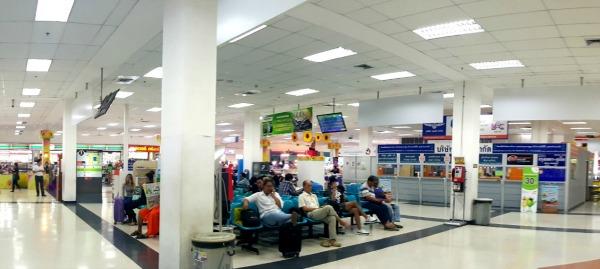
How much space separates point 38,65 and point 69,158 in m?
5.67

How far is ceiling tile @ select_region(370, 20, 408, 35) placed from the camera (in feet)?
20.5

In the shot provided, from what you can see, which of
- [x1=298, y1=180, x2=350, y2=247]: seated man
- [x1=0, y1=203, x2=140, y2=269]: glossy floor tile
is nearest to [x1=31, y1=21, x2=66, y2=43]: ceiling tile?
[x1=0, y1=203, x2=140, y2=269]: glossy floor tile

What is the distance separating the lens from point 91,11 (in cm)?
585

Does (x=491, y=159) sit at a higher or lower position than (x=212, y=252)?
higher

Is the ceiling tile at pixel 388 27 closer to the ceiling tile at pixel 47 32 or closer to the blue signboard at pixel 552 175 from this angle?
the ceiling tile at pixel 47 32

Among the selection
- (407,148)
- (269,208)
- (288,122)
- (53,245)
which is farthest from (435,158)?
(53,245)

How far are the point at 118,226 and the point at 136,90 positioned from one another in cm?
521

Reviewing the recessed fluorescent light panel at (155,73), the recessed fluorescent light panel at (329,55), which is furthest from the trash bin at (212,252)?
the recessed fluorescent light panel at (155,73)

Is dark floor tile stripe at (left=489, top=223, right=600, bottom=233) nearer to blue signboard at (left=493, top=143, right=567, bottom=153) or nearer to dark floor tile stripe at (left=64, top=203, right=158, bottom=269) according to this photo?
blue signboard at (left=493, top=143, right=567, bottom=153)

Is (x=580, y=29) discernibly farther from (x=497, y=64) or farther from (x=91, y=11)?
(x=91, y=11)

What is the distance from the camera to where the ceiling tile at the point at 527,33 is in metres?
6.21

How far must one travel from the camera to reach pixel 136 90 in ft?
40.8

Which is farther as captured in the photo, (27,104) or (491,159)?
(27,104)

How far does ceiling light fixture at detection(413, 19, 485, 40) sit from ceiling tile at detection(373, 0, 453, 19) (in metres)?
0.80
